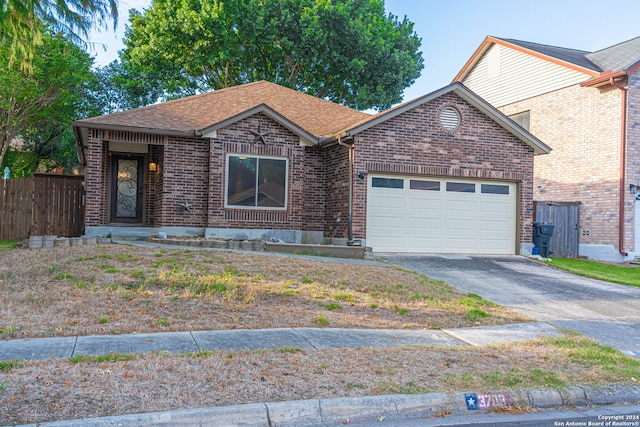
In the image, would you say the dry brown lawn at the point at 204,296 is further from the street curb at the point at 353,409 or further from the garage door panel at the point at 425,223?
the garage door panel at the point at 425,223

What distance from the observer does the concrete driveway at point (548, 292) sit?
8430 millimetres

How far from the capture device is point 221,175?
1516cm

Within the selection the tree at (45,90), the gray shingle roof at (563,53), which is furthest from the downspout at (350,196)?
the tree at (45,90)

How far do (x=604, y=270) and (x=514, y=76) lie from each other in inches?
400

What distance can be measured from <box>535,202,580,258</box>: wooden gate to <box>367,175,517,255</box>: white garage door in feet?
9.98

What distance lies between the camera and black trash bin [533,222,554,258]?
17031 mm

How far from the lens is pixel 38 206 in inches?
675

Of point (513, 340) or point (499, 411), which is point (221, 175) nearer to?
point (513, 340)

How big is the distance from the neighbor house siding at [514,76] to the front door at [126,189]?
15.0m

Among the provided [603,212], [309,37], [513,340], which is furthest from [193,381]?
[309,37]

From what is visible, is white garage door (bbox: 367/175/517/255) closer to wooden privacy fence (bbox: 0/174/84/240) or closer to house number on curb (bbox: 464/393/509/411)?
wooden privacy fence (bbox: 0/174/84/240)

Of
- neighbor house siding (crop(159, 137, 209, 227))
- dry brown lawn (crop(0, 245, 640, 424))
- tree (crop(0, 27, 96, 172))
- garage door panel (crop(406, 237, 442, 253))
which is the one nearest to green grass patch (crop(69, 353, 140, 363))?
dry brown lawn (crop(0, 245, 640, 424))

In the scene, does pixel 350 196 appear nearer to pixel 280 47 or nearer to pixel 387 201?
pixel 387 201

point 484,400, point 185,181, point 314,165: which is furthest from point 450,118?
point 484,400
